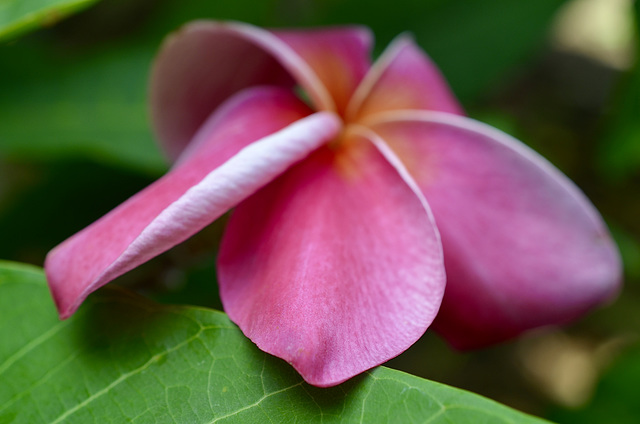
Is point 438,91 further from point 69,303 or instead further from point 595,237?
point 69,303

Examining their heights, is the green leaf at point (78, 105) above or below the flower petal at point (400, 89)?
below

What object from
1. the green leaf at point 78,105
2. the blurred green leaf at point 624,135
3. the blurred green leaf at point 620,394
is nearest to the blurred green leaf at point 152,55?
the green leaf at point 78,105

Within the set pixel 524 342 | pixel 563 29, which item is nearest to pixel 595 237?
pixel 524 342

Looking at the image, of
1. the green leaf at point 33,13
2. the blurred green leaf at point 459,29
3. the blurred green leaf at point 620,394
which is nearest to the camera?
the green leaf at point 33,13

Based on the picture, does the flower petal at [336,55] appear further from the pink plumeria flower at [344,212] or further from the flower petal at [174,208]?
the flower petal at [174,208]

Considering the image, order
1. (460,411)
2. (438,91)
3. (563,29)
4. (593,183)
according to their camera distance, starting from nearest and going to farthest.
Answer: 1. (460,411)
2. (438,91)
3. (593,183)
4. (563,29)

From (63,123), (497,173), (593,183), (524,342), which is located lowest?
(524,342)

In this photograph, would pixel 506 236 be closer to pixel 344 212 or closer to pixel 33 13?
pixel 344 212

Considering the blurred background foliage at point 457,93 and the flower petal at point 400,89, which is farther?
the blurred background foliage at point 457,93

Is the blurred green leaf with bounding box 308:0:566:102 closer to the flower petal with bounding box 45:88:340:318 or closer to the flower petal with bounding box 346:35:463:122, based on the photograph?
the flower petal with bounding box 346:35:463:122
